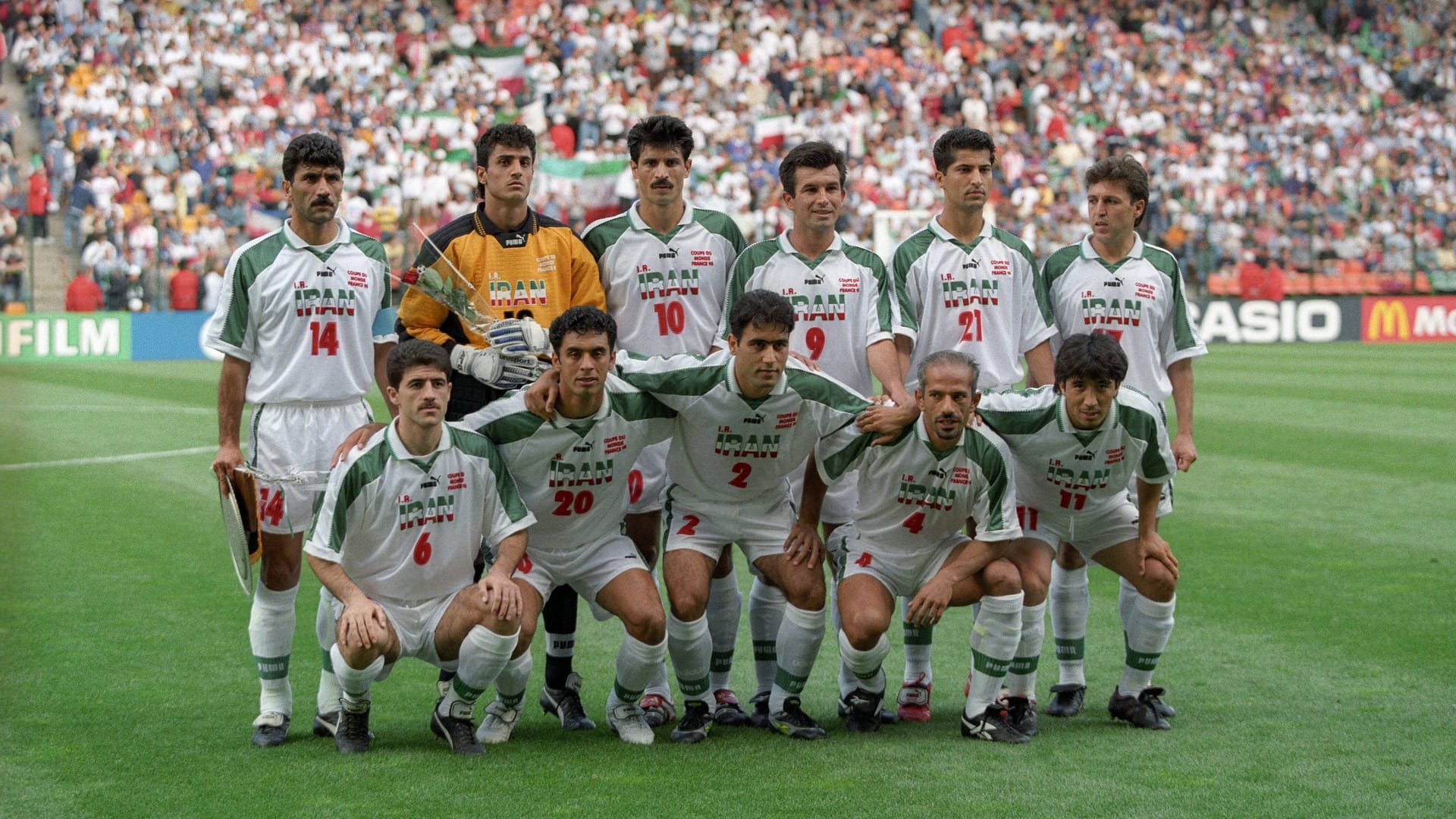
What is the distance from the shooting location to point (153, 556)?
885cm

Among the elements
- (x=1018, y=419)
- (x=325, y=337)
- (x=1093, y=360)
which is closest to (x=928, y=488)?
(x=1018, y=419)

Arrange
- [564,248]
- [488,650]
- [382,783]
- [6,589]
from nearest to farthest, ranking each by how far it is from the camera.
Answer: [382,783], [488,650], [564,248], [6,589]

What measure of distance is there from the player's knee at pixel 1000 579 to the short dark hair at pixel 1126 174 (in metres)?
1.64

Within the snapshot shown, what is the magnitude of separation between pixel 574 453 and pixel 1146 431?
6.97 feet

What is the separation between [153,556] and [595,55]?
73.8ft

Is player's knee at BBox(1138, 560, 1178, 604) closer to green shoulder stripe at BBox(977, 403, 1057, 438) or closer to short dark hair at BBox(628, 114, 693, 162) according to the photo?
green shoulder stripe at BBox(977, 403, 1057, 438)

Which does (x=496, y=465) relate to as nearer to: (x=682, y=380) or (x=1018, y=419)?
(x=682, y=380)

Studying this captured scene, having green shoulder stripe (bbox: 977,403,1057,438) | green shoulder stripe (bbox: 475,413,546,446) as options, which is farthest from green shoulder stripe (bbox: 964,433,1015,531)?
green shoulder stripe (bbox: 475,413,546,446)

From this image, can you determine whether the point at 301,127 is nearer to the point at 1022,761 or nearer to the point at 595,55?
the point at 595,55

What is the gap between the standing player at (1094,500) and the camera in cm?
558

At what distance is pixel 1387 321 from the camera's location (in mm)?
26281

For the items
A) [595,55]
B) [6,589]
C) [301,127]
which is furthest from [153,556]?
[595,55]

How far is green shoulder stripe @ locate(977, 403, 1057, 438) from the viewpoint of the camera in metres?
5.65

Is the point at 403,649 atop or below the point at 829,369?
below
